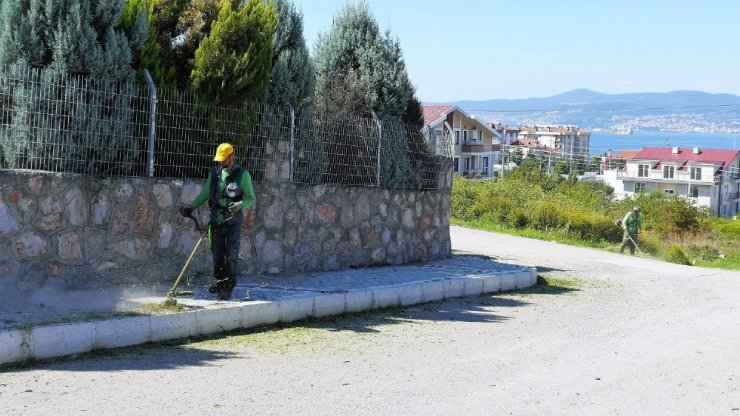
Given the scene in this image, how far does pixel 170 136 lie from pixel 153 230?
49.1 inches

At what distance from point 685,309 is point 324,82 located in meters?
7.27

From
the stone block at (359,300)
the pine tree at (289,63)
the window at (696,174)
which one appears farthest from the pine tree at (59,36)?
the window at (696,174)

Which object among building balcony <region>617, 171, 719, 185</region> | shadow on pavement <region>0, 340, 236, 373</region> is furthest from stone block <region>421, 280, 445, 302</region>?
building balcony <region>617, 171, 719, 185</region>

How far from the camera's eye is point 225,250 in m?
10.2

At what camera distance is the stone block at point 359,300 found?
11312mm

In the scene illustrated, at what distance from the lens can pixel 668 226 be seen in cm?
4106

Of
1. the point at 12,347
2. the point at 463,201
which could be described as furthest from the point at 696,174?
the point at 12,347

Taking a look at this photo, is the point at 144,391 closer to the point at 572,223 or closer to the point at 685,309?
the point at 685,309

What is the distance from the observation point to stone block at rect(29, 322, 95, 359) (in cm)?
786

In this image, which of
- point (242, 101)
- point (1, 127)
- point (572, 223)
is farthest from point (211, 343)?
point (572, 223)

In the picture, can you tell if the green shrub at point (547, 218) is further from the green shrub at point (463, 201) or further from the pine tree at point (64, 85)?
the pine tree at point (64, 85)

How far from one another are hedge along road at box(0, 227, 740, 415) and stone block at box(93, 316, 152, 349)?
166mm

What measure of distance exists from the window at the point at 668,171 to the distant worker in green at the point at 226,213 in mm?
138701

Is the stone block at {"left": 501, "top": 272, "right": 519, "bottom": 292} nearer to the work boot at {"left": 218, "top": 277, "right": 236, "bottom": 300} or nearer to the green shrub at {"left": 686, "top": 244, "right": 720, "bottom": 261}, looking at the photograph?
the work boot at {"left": 218, "top": 277, "right": 236, "bottom": 300}
